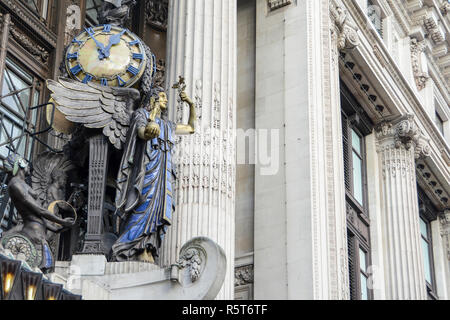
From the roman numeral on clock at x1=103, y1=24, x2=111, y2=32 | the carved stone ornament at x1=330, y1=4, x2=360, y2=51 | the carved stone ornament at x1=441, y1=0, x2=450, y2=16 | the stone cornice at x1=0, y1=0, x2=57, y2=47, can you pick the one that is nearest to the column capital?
the carved stone ornament at x1=330, y1=4, x2=360, y2=51

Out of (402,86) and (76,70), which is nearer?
(76,70)

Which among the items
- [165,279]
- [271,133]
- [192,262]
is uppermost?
[271,133]

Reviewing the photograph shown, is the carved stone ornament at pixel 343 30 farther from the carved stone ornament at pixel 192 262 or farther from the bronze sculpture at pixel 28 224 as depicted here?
the carved stone ornament at pixel 192 262

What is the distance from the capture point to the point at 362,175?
105 feet

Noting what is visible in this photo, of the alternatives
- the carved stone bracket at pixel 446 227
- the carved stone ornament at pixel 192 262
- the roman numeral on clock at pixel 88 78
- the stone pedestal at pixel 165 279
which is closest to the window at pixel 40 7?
the roman numeral on clock at pixel 88 78

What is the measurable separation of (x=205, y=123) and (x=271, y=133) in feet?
11.6

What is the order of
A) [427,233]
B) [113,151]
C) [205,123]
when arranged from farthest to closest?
[427,233], [205,123], [113,151]

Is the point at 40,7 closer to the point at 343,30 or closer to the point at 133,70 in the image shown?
the point at 133,70

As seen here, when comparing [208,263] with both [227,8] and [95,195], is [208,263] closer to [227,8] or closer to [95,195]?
[95,195]

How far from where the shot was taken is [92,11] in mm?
24906

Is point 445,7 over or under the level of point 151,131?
over

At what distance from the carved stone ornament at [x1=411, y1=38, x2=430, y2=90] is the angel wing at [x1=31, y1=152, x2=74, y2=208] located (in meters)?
20.9

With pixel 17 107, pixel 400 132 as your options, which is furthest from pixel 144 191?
pixel 400 132
